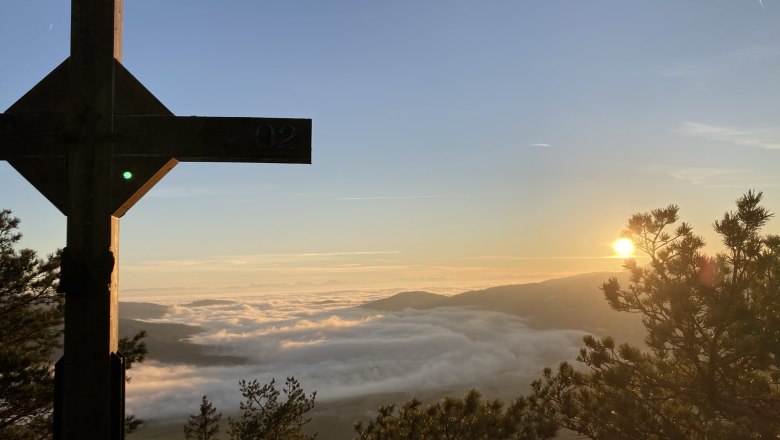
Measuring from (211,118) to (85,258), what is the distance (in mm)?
1028

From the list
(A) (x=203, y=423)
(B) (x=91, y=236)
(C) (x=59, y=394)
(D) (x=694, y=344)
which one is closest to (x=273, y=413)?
(A) (x=203, y=423)

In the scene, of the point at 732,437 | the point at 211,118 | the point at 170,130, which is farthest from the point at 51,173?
the point at 732,437

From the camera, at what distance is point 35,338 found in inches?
813

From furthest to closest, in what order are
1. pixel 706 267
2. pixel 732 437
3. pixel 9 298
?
pixel 9 298 < pixel 706 267 < pixel 732 437

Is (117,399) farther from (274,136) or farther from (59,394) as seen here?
(274,136)

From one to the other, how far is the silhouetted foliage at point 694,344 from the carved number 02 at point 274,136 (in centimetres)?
976

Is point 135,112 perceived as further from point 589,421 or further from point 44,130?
point 589,421

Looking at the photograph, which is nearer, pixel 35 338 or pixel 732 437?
pixel 732 437

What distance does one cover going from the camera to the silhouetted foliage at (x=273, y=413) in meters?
27.5

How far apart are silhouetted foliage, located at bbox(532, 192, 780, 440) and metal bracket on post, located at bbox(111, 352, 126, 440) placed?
32.8 feet

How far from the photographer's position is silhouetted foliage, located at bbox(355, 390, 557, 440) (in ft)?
47.7

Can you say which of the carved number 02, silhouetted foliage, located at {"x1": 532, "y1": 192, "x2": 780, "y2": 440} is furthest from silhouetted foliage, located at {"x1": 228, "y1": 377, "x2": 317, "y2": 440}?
the carved number 02

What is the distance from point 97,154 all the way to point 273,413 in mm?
27993

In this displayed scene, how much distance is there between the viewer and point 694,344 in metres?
A: 11.6
